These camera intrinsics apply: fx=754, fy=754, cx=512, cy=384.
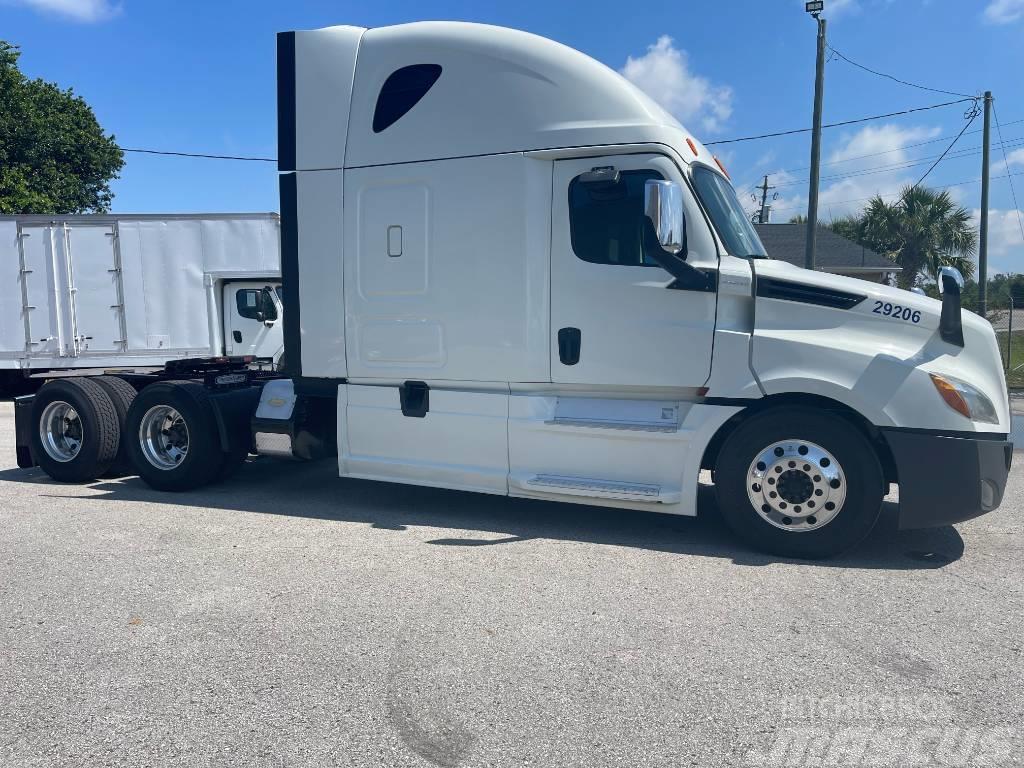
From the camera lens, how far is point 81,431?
7312mm

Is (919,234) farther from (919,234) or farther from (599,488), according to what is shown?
(599,488)

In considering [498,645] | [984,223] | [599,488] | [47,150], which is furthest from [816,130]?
[47,150]

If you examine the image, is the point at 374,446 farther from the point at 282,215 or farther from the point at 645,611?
the point at 645,611

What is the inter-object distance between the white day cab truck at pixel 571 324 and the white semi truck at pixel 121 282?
25.4 ft

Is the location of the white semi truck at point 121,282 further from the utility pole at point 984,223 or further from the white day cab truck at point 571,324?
the utility pole at point 984,223

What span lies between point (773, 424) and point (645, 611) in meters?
1.62

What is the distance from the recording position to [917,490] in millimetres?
4664

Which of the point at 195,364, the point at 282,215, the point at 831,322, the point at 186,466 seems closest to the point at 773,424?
the point at 831,322

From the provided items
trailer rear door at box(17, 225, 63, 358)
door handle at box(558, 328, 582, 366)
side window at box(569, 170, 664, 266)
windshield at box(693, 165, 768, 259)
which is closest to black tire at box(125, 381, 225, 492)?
door handle at box(558, 328, 582, 366)

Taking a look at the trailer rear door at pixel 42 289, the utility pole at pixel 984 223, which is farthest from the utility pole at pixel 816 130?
the trailer rear door at pixel 42 289

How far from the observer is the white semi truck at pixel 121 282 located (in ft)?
44.5

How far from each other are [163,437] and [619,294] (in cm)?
451

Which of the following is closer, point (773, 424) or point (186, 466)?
point (773, 424)

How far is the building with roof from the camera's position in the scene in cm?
2477
